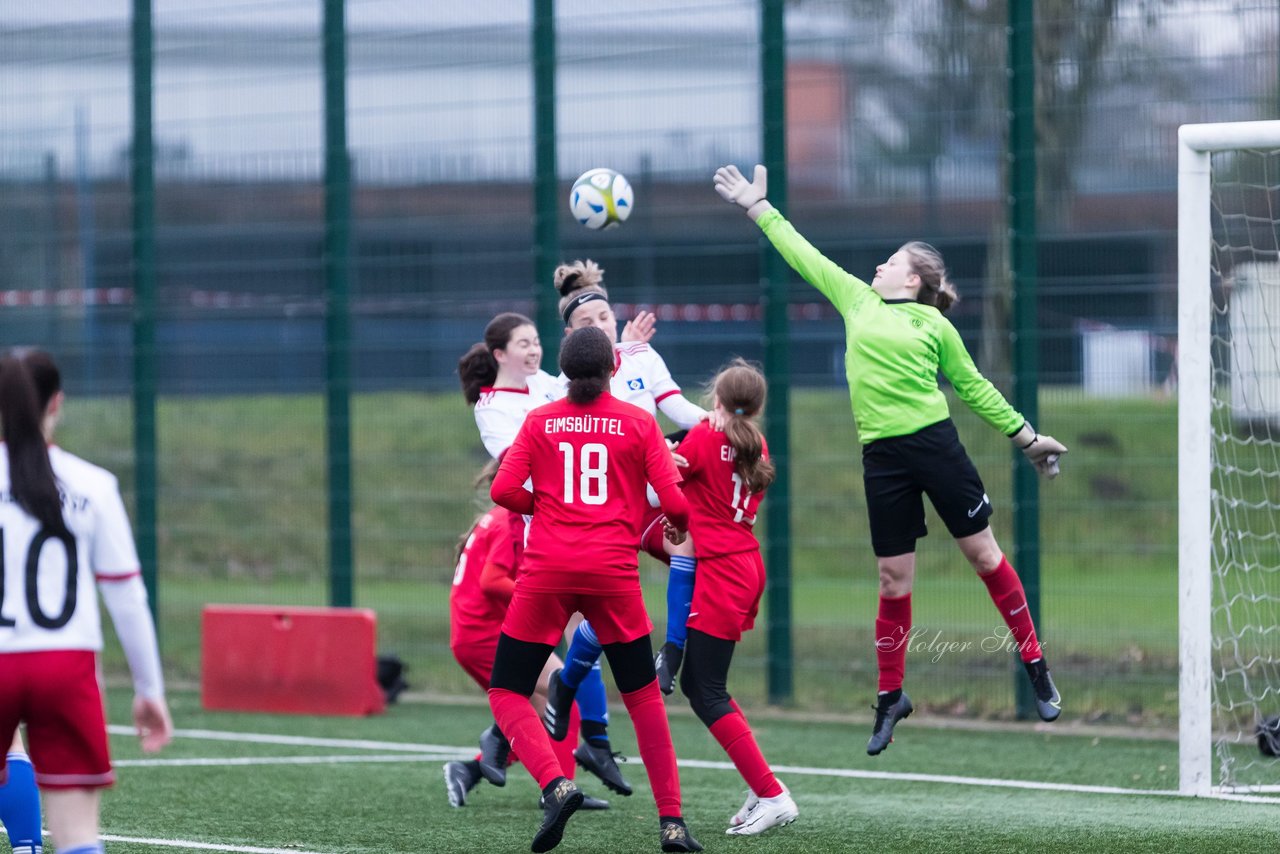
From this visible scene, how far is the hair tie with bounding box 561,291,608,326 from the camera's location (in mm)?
7555

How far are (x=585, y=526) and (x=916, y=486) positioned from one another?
5.18 feet

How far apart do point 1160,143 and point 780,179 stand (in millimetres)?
2203

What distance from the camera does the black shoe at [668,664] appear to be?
287 inches

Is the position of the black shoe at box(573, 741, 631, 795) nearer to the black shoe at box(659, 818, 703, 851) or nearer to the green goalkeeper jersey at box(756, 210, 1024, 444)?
the black shoe at box(659, 818, 703, 851)

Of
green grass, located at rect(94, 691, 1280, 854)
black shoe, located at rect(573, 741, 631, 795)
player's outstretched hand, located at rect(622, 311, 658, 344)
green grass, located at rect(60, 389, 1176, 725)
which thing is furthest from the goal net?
black shoe, located at rect(573, 741, 631, 795)

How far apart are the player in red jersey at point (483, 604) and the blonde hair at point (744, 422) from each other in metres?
1.14

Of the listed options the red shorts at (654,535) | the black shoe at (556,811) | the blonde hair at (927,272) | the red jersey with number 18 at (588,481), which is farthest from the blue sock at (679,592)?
the blonde hair at (927,272)

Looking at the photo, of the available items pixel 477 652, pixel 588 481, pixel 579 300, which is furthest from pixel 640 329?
pixel 477 652

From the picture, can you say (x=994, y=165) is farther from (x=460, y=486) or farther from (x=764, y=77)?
(x=460, y=486)

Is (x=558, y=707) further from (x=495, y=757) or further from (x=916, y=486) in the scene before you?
(x=916, y=486)

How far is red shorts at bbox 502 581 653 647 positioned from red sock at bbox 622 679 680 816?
9.8 inches

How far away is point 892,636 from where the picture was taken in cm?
732

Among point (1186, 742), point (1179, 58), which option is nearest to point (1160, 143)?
point (1179, 58)

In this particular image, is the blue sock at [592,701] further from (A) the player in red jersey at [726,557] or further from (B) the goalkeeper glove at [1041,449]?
(B) the goalkeeper glove at [1041,449]
